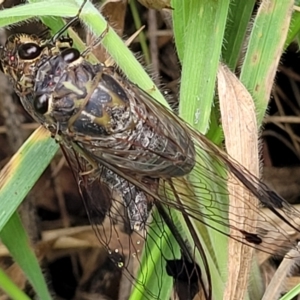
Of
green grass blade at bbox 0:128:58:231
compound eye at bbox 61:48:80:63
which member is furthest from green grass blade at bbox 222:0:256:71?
green grass blade at bbox 0:128:58:231

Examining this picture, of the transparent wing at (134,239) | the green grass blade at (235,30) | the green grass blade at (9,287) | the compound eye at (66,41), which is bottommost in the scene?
the green grass blade at (9,287)

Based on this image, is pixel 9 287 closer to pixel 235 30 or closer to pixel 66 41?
pixel 66 41

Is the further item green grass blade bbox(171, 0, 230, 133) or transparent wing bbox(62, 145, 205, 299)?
transparent wing bbox(62, 145, 205, 299)

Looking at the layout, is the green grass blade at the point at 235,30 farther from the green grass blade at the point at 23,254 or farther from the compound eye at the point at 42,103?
the green grass blade at the point at 23,254

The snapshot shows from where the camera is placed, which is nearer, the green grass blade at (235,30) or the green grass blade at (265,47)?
the green grass blade at (265,47)

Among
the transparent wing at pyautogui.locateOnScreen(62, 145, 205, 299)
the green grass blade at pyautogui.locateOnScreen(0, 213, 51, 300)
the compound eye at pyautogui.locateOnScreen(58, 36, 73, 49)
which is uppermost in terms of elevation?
the compound eye at pyautogui.locateOnScreen(58, 36, 73, 49)

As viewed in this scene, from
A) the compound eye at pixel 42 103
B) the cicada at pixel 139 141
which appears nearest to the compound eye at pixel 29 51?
the cicada at pixel 139 141

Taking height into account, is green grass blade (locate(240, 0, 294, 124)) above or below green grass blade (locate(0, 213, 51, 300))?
above

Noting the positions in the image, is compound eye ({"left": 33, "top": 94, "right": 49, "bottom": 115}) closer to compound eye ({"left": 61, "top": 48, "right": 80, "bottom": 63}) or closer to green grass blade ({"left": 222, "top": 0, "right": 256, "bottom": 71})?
compound eye ({"left": 61, "top": 48, "right": 80, "bottom": 63})
